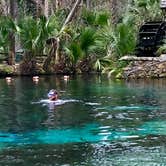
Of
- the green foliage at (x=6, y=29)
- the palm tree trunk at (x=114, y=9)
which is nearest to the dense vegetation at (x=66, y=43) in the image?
the green foliage at (x=6, y=29)

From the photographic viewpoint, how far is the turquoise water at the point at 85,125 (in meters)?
10.9

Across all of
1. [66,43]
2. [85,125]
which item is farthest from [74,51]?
[85,125]

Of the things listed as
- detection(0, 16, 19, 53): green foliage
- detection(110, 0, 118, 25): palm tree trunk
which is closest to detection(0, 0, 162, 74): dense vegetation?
detection(0, 16, 19, 53): green foliage

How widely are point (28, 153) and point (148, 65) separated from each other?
1802 centimetres

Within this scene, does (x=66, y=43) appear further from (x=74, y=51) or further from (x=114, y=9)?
(x=114, y=9)

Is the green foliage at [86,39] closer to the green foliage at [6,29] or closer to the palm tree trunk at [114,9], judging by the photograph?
the green foliage at [6,29]

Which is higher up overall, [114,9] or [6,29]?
[114,9]

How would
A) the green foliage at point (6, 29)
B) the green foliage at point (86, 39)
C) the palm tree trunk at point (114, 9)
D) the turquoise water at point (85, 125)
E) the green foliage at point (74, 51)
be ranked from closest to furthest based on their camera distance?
1. the turquoise water at point (85, 125)
2. the green foliage at point (74, 51)
3. the green foliage at point (86, 39)
4. the green foliage at point (6, 29)
5. the palm tree trunk at point (114, 9)

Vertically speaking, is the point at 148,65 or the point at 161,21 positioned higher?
the point at 161,21

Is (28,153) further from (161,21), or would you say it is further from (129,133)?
(161,21)

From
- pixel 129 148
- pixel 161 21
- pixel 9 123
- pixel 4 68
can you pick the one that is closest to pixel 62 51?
pixel 4 68

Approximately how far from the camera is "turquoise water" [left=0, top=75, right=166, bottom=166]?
35.8 feet

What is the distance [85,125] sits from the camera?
48.4ft

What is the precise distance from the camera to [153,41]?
102 feet
